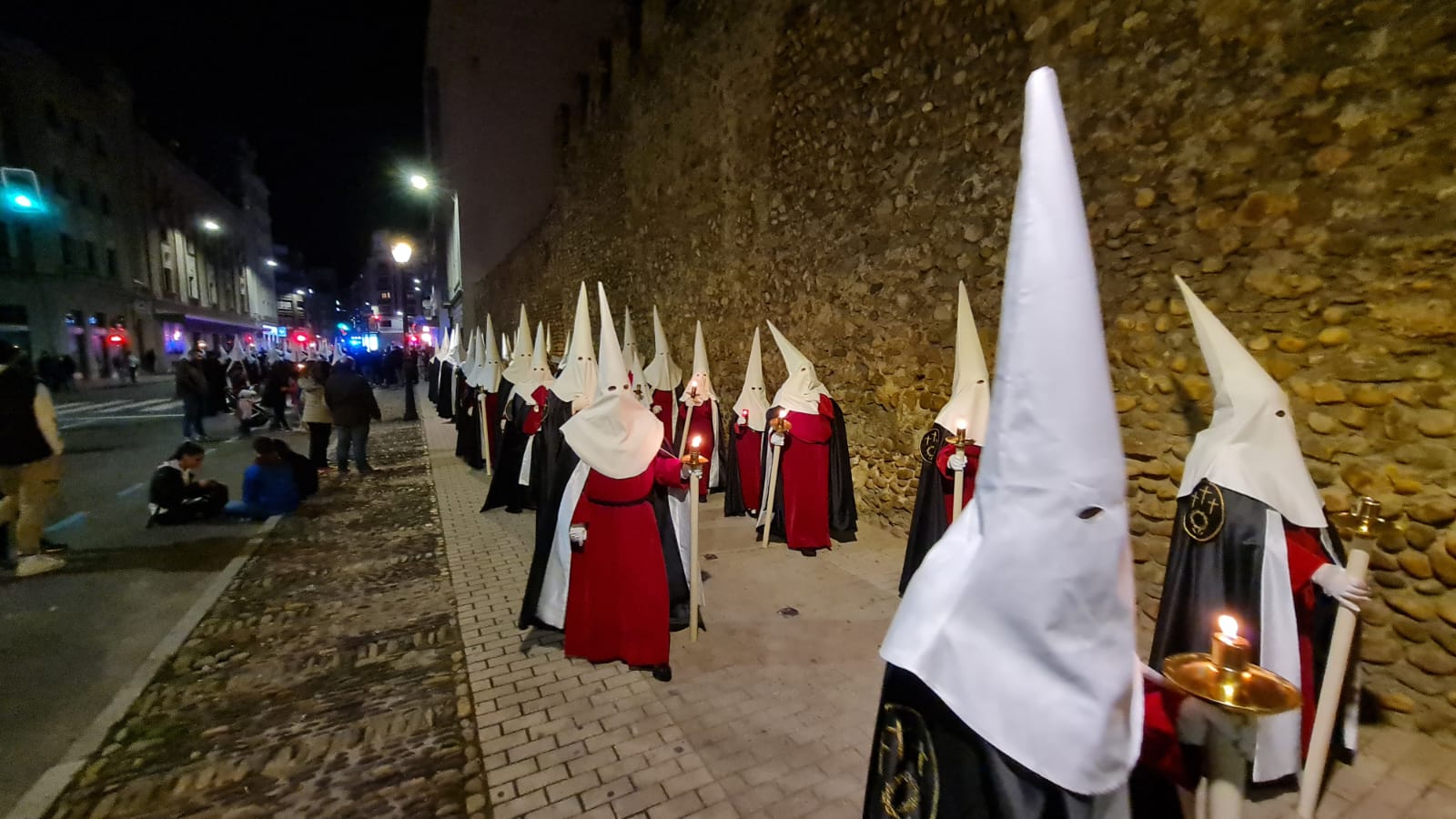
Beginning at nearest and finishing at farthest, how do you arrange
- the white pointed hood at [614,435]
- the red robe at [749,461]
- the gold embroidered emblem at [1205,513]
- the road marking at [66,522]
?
1. the gold embroidered emblem at [1205,513]
2. the white pointed hood at [614,435]
3. the road marking at [66,522]
4. the red robe at [749,461]

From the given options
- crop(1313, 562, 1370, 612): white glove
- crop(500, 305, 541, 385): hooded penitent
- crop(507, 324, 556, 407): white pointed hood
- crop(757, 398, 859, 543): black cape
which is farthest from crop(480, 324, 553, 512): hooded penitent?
crop(1313, 562, 1370, 612): white glove

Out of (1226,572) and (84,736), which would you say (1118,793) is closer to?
(1226,572)

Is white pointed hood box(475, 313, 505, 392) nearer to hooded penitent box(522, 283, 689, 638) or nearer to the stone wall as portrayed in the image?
the stone wall

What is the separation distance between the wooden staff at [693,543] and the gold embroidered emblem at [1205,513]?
8.20 feet

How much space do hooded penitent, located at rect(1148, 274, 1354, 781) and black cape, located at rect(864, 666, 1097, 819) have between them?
1.81 metres

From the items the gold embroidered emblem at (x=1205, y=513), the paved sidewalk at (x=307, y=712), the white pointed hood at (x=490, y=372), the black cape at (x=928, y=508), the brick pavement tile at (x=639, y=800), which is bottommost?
the paved sidewalk at (x=307, y=712)

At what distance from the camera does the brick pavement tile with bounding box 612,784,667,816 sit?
288 cm

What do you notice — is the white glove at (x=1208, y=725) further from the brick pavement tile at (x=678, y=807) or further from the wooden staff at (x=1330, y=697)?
the brick pavement tile at (x=678, y=807)

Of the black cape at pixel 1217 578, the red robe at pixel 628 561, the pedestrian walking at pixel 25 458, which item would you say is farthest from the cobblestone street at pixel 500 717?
the pedestrian walking at pixel 25 458

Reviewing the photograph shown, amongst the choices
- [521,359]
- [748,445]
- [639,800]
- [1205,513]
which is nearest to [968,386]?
[1205,513]

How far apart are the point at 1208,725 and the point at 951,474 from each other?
3.45 m

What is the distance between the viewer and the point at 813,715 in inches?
141

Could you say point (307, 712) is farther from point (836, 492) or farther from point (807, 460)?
point (836, 492)

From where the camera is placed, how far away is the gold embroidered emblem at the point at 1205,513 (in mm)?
2824
